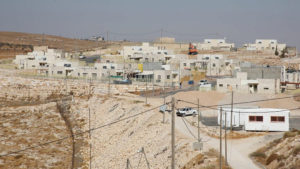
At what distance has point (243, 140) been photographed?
25.1 metres

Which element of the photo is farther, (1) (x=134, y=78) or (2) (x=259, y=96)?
(1) (x=134, y=78)

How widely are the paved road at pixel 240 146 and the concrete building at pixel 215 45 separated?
79.5 metres

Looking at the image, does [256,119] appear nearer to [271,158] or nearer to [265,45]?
[271,158]

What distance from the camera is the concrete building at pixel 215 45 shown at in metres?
105

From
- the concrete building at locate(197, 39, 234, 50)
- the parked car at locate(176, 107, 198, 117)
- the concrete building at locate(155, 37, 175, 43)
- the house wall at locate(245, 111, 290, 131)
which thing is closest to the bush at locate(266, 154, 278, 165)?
the house wall at locate(245, 111, 290, 131)

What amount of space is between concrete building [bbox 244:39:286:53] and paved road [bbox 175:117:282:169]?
78.7 meters

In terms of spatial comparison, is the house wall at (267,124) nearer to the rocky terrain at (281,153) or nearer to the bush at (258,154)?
the rocky terrain at (281,153)

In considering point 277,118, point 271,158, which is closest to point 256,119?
point 277,118

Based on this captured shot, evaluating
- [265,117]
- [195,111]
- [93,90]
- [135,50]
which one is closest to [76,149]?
[195,111]

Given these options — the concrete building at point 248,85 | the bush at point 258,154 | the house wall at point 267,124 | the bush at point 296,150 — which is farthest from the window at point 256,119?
→ the concrete building at point 248,85

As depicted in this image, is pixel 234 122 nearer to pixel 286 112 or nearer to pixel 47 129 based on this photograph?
pixel 286 112

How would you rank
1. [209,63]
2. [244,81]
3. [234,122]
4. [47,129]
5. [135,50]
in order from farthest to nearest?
[135,50] → [209,63] → [244,81] → [47,129] → [234,122]

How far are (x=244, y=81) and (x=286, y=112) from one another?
56.5 feet

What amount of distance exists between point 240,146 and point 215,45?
284 ft
